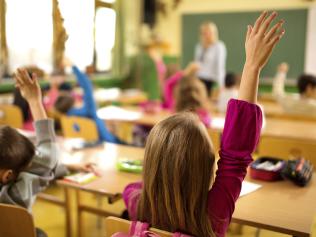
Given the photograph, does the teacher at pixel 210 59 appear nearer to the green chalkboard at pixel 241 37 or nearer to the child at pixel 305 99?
the green chalkboard at pixel 241 37

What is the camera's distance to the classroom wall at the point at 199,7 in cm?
587

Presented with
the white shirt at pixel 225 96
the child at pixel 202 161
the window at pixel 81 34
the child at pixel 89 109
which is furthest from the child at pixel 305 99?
the child at pixel 202 161

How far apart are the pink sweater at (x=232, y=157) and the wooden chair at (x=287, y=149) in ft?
3.74

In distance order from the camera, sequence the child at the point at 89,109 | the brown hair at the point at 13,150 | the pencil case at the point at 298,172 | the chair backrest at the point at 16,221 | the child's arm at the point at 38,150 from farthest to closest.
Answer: the child at the point at 89,109 < the pencil case at the point at 298,172 < the child's arm at the point at 38,150 < the brown hair at the point at 13,150 < the chair backrest at the point at 16,221

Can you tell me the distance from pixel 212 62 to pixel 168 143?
428 cm

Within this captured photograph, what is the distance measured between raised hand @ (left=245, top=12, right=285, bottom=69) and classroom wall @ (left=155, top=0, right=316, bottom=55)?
16.8 feet

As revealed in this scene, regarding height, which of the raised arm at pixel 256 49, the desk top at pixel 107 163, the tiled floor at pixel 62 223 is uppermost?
the raised arm at pixel 256 49

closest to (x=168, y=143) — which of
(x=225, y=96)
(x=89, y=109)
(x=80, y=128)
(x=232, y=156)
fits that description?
(x=232, y=156)

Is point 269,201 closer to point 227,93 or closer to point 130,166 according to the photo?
point 130,166

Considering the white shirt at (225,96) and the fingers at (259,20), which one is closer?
the fingers at (259,20)

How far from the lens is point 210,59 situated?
525cm

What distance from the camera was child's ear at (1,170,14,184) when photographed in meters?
1.45

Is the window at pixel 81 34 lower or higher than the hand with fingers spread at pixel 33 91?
higher

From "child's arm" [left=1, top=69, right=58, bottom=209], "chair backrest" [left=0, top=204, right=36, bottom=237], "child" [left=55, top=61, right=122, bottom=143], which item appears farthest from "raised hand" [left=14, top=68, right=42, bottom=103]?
"child" [left=55, top=61, right=122, bottom=143]
